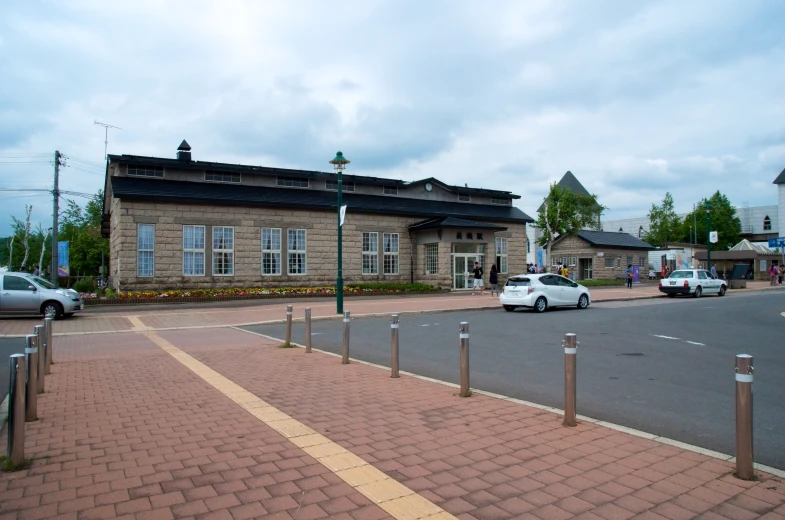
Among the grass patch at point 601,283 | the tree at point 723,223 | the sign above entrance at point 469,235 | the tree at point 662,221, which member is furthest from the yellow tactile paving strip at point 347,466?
the tree at point 723,223

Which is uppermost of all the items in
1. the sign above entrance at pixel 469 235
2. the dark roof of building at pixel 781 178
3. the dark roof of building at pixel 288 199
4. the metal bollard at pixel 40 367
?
the dark roof of building at pixel 781 178

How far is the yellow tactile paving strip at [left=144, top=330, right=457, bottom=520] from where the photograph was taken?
12.7 ft

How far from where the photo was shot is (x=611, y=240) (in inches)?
1796

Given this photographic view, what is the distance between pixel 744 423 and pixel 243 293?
2456 centimetres

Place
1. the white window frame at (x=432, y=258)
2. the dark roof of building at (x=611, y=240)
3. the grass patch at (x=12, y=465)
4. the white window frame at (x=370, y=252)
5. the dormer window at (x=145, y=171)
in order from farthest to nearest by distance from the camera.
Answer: the dark roof of building at (x=611, y=240), the white window frame at (x=432, y=258), the white window frame at (x=370, y=252), the dormer window at (x=145, y=171), the grass patch at (x=12, y=465)

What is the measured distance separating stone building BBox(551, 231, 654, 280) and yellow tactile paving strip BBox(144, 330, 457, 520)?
4083 cm

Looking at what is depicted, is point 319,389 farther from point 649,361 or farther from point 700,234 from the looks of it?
point 700,234

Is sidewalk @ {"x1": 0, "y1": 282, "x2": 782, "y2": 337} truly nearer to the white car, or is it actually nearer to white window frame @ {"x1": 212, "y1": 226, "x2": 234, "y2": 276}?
the white car

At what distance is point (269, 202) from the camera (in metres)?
29.6

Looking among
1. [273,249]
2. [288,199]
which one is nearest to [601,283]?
[288,199]

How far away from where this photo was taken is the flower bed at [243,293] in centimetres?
2402

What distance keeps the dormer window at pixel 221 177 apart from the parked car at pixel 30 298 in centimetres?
1229

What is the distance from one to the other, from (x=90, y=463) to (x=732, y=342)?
12.5 metres

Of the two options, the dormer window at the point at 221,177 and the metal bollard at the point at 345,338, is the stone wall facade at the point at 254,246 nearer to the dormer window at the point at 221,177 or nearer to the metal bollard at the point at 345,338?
the dormer window at the point at 221,177
